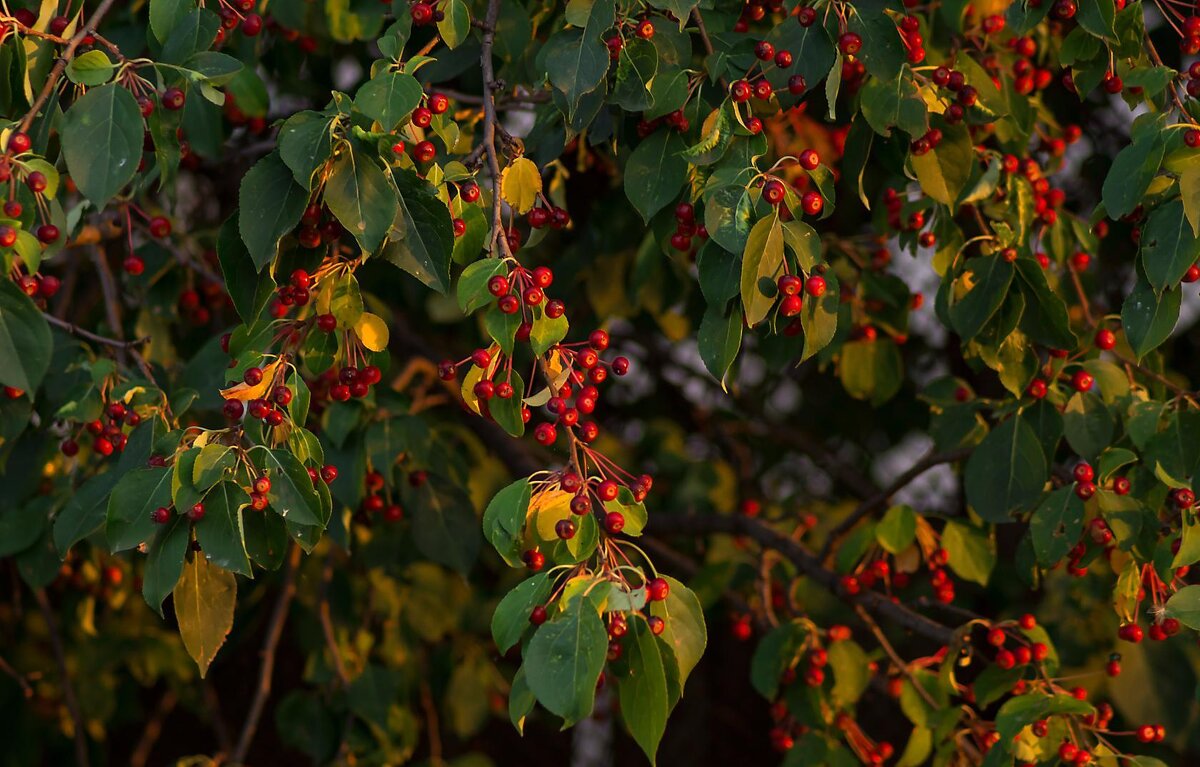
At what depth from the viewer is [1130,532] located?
6.09 ft

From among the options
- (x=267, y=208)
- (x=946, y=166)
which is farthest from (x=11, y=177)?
(x=946, y=166)

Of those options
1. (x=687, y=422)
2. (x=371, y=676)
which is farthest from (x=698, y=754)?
(x=371, y=676)

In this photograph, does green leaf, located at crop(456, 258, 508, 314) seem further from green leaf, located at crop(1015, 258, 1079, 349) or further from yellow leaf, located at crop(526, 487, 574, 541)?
green leaf, located at crop(1015, 258, 1079, 349)

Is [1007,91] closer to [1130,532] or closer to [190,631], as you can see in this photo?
[1130,532]

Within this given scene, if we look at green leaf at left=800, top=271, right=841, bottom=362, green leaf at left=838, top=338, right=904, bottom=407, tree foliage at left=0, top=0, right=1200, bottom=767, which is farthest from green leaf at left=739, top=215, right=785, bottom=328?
green leaf at left=838, top=338, right=904, bottom=407

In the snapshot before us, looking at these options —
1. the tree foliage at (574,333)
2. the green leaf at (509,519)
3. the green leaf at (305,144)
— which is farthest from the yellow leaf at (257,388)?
the green leaf at (509,519)

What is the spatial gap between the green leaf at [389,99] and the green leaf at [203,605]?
571 mm

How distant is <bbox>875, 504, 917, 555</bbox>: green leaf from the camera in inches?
94.3

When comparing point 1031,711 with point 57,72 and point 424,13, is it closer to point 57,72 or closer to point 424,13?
point 424,13

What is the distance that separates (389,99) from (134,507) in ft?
1.83

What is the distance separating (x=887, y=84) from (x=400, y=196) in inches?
27.6

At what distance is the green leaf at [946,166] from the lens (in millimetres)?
1923

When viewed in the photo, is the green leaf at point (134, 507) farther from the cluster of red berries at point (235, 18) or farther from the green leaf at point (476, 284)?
the cluster of red berries at point (235, 18)

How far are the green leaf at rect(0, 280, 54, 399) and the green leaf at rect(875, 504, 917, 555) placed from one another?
1.52 m
